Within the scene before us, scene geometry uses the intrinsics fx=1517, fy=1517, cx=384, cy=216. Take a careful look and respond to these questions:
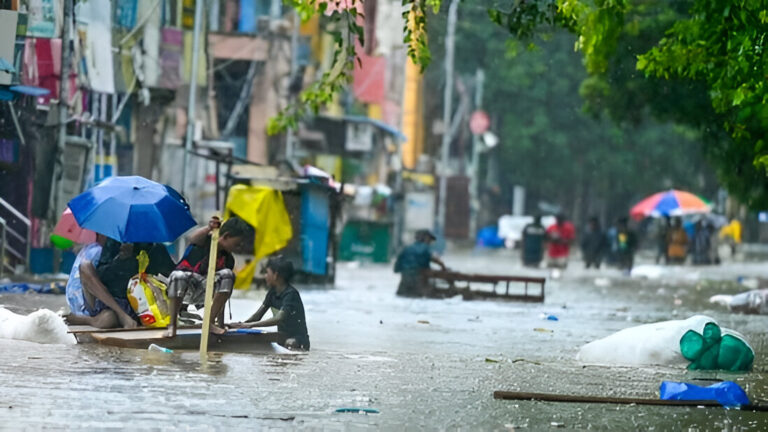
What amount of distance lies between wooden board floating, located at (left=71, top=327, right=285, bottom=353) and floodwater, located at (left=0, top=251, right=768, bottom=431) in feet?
0.42

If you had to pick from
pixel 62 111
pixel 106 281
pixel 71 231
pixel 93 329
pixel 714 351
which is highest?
pixel 62 111

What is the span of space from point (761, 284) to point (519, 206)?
47829 mm

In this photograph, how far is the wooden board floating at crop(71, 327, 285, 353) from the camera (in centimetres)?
1191

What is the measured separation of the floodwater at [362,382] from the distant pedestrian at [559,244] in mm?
22289

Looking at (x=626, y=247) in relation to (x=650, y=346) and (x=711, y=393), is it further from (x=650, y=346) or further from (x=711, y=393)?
(x=711, y=393)

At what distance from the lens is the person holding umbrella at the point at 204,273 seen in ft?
39.0

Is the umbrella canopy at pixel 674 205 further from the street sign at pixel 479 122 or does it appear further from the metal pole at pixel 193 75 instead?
the street sign at pixel 479 122

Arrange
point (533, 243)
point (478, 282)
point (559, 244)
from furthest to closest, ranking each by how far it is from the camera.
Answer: point (533, 243) → point (559, 244) → point (478, 282)

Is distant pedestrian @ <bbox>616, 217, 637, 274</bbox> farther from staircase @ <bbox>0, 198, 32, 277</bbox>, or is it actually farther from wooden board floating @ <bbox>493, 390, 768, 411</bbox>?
wooden board floating @ <bbox>493, 390, 768, 411</bbox>

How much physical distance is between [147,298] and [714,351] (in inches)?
184

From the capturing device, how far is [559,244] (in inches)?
1612

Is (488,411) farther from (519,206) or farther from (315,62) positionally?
(519,206)

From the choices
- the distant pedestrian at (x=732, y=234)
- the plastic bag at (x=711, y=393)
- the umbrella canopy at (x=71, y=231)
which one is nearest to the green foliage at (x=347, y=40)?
the umbrella canopy at (x=71, y=231)

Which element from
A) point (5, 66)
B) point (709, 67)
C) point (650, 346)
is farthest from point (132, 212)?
point (5, 66)
